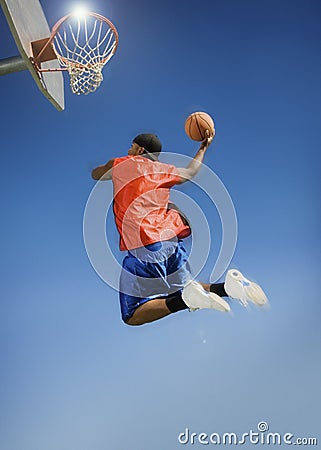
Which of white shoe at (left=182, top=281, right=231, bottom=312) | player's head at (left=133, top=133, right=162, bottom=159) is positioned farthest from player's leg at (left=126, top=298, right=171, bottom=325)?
player's head at (left=133, top=133, right=162, bottom=159)

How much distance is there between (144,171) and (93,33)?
2.27 m

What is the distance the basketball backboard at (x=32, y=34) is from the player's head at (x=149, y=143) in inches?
54.8

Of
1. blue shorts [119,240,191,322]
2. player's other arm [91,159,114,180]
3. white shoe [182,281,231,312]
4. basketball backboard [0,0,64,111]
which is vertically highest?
basketball backboard [0,0,64,111]

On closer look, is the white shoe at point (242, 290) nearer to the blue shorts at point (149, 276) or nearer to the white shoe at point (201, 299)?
the white shoe at point (201, 299)

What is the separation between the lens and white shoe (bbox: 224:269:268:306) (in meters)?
5.20

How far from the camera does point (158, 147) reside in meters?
5.97

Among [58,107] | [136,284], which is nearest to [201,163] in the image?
[136,284]

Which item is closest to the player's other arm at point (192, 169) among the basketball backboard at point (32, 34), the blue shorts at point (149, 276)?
the blue shorts at point (149, 276)

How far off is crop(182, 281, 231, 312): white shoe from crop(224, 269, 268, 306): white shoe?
7.1 inches

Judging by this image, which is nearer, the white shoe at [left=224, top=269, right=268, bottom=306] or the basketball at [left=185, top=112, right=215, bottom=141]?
the white shoe at [left=224, top=269, right=268, bottom=306]

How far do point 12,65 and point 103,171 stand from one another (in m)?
1.57

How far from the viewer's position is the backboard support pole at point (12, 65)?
19.5 feet

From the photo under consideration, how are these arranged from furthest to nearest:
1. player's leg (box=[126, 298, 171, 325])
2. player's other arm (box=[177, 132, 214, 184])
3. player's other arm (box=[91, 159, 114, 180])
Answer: player's other arm (box=[177, 132, 214, 184]), player's other arm (box=[91, 159, 114, 180]), player's leg (box=[126, 298, 171, 325])

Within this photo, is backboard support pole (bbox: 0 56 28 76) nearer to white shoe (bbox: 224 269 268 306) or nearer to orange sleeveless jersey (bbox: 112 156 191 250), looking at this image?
orange sleeveless jersey (bbox: 112 156 191 250)
